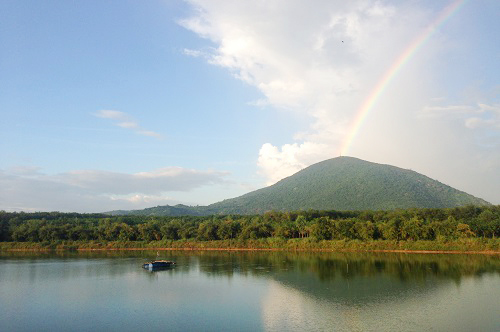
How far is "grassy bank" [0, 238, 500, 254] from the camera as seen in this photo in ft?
146

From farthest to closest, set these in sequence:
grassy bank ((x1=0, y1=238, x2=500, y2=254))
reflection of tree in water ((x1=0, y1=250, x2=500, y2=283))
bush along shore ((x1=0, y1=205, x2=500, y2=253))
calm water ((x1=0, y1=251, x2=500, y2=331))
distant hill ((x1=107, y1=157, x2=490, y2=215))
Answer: distant hill ((x1=107, y1=157, x2=490, y2=215)) < bush along shore ((x1=0, y1=205, x2=500, y2=253)) < grassy bank ((x1=0, y1=238, x2=500, y2=254)) < reflection of tree in water ((x1=0, y1=250, x2=500, y2=283)) < calm water ((x1=0, y1=251, x2=500, y2=331))

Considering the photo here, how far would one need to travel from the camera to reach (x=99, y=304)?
76.0 ft

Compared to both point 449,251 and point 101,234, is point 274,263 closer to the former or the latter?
point 449,251

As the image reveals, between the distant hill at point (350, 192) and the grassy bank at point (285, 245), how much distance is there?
65.1 m

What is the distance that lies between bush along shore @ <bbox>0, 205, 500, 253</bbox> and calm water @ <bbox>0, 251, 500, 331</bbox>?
7.84 meters

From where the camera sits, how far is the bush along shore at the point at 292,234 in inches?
1886

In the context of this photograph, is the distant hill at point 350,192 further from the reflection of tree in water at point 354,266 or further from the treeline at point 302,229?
the reflection of tree in water at point 354,266

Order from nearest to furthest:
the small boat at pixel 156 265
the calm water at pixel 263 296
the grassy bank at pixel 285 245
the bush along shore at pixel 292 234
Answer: the calm water at pixel 263 296 < the small boat at pixel 156 265 < the grassy bank at pixel 285 245 < the bush along shore at pixel 292 234

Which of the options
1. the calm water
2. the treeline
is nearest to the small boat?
the calm water

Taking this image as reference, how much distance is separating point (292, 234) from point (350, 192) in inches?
2929

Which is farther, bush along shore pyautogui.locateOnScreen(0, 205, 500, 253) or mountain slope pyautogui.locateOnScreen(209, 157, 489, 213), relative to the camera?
mountain slope pyautogui.locateOnScreen(209, 157, 489, 213)

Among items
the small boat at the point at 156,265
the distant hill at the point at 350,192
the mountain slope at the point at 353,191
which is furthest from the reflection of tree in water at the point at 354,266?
the mountain slope at the point at 353,191

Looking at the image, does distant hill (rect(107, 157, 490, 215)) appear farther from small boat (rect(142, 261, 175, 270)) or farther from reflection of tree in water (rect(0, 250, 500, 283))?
small boat (rect(142, 261, 175, 270))

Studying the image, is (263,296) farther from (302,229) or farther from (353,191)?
(353,191)
